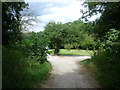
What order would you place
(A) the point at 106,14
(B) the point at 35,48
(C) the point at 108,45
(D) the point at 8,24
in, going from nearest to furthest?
(D) the point at 8,24
(A) the point at 106,14
(C) the point at 108,45
(B) the point at 35,48

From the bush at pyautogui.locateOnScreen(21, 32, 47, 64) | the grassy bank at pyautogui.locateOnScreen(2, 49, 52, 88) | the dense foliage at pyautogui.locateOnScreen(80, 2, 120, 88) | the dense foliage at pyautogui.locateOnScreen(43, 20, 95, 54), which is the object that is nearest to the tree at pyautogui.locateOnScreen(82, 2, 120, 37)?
the dense foliage at pyautogui.locateOnScreen(80, 2, 120, 88)

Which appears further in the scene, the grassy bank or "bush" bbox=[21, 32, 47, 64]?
"bush" bbox=[21, 32, 47, 64]

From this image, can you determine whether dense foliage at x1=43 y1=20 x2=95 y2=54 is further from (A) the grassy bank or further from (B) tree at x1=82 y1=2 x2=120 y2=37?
(A) the grassy bank

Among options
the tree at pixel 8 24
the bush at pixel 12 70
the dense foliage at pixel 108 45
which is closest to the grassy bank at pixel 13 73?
the bush at pixel 12 70

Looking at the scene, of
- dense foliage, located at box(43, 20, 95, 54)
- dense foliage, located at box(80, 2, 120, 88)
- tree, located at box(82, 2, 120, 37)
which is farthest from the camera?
dense foliage, located at box(43, 20, 95, 54)

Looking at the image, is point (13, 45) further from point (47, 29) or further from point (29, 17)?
point (47, 29)

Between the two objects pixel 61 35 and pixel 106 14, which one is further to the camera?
pixel 61 35

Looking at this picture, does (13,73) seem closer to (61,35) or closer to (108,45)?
(108,45)

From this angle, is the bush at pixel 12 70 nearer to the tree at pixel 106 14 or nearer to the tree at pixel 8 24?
the tree at pixel 8 24

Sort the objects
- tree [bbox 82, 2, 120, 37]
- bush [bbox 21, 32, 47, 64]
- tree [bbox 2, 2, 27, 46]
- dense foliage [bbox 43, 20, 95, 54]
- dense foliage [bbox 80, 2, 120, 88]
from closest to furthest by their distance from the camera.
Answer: tree [bbox 2, 2, 27, 46]
dense foliage [bbox 80, 2, 120, 88]
tree [bbox 82, 2, 120, 37]
bush [bbox 21, 32, 47, 64]
dense foliage [bbox 43, 20, 95, 54]

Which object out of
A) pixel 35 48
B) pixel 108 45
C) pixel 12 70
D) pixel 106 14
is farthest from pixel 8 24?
pixel 108 45

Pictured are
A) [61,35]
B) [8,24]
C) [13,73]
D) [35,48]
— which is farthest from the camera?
[61,35]

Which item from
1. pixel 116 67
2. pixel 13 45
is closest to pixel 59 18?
pixel 13 45

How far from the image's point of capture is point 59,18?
19.3m
